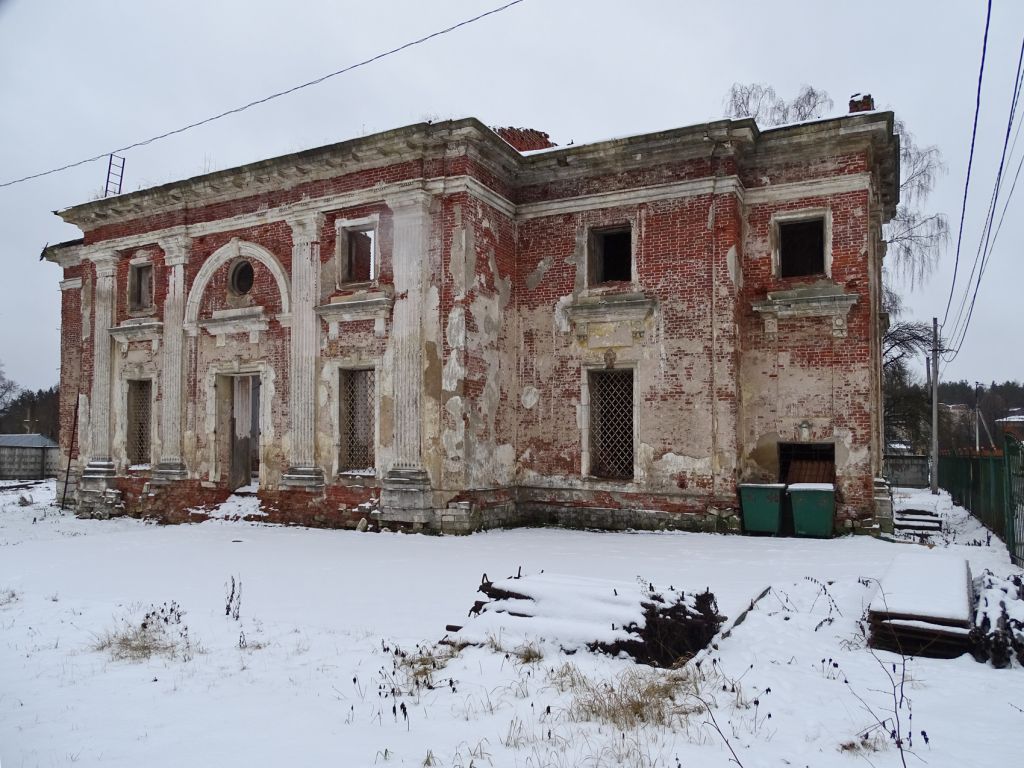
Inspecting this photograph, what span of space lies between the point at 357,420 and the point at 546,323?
405cm

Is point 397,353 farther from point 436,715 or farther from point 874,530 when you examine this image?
point 436,715

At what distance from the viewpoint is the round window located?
15906 mm

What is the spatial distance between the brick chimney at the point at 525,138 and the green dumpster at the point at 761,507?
811 centimetres

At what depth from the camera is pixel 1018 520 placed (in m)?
10.0

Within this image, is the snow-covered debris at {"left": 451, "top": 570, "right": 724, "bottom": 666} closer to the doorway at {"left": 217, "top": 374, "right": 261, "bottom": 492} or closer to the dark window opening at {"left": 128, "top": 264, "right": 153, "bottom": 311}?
the doorway at {"left": 217, "top": 374, "right": 261, "bottom": 492}

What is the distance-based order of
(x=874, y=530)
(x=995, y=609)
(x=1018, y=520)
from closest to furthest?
(x=995, y=609) → (x=1018, y=520) → (x=874, y=530)

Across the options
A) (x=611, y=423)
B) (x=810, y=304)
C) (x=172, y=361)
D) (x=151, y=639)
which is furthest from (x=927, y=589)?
(x=172, y=361)

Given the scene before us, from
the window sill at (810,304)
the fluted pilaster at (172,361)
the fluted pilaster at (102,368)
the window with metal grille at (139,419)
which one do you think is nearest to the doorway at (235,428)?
the fluted pilaster at (172,361)

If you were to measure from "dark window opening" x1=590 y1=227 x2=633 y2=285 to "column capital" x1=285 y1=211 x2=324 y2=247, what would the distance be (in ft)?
17.2

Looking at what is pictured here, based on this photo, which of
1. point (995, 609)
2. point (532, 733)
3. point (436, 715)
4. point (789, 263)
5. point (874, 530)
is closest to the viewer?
point (532, 733)

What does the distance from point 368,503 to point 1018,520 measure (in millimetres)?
9911

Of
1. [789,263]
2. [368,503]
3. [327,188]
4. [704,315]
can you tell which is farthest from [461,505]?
[789,263]

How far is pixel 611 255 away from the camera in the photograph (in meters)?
15.0

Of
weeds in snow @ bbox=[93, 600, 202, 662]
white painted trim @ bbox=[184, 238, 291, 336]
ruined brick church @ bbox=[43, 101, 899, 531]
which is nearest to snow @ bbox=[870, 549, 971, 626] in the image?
ruined brick church @ bbox=[43, 101, 899, 531]
